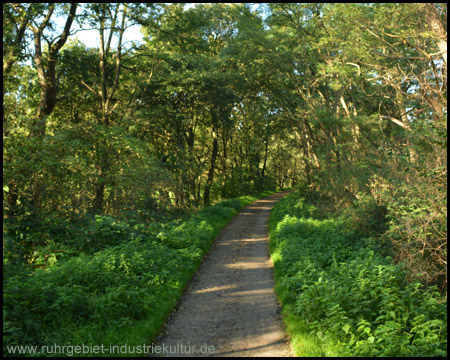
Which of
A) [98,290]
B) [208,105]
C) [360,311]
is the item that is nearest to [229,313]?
[360,311]

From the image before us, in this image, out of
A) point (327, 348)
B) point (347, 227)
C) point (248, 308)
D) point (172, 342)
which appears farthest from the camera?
point (347, 227)

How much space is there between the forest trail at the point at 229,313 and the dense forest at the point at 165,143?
47cm

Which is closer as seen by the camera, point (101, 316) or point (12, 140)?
point (101, 316)

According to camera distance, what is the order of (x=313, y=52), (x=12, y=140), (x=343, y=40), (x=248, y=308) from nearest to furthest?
(x=248, y=308) < (x=12, y=140) < (x=343, y=40) < (x=313, y=52)

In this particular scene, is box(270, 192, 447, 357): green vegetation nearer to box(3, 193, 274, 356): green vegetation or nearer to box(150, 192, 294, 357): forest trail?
box(150, 192, 294, 357): forest trail

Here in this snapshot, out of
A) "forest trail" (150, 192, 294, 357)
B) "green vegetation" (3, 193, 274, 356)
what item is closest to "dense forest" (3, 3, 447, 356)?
"green vegetation" (3, 193, 274, 356)

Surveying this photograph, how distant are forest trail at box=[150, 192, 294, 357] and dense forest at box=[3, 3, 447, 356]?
471 millimetres

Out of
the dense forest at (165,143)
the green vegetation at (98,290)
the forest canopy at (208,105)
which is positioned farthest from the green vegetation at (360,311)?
the green vegetation at (98,290)

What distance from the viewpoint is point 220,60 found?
18328 mm

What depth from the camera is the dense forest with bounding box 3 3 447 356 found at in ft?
21.9

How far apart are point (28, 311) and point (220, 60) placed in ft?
51.2

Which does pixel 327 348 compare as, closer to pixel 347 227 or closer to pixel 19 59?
pixel 347 227

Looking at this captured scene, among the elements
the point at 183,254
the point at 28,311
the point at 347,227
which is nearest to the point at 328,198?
the point at 347,227

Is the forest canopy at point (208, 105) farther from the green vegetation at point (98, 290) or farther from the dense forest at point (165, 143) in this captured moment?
the green vegetation at point (98, 290)
